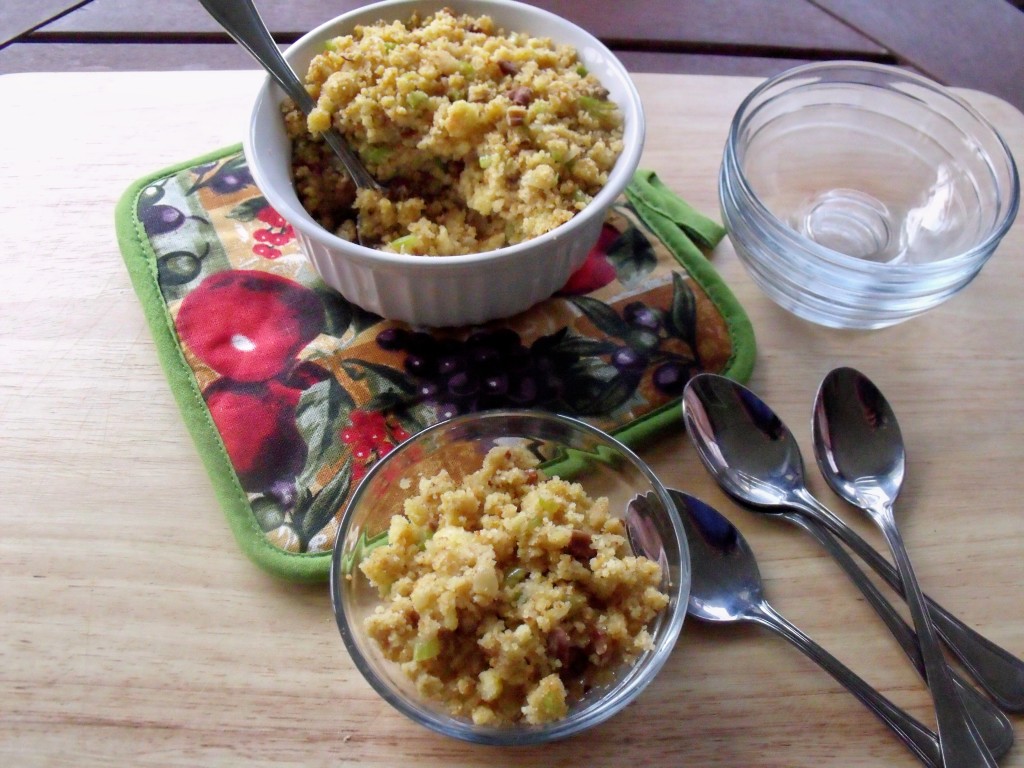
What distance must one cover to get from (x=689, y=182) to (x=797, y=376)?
1.23 ft

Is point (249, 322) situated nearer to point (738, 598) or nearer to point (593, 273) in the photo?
point (593, 273)

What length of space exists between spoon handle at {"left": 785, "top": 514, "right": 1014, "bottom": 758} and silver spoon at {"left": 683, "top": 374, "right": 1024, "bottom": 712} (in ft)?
0.04

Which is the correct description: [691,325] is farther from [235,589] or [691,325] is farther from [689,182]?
[235,589]

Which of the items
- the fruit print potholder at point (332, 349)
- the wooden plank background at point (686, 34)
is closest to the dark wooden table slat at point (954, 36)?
the wooden plank background at point (686, 34)

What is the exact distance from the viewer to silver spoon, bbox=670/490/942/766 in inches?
32.0

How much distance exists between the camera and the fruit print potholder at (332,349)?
3.14 ft

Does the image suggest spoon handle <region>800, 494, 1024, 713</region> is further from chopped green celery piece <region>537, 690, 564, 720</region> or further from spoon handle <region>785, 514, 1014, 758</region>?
chopped green celery piece <region>537, 690, 564, 720</region>

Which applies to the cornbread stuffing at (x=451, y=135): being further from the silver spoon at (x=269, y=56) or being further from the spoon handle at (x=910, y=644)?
the spoon handle at (x=910, y=644)

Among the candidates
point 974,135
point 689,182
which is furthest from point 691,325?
point 974,135

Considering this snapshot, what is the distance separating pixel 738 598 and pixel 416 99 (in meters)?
0.68

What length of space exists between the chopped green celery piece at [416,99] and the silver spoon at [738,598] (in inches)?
21.8

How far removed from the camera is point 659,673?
33.4 inches

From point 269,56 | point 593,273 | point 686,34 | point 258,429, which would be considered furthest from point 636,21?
point 258,429

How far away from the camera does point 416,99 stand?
0.98 meters
